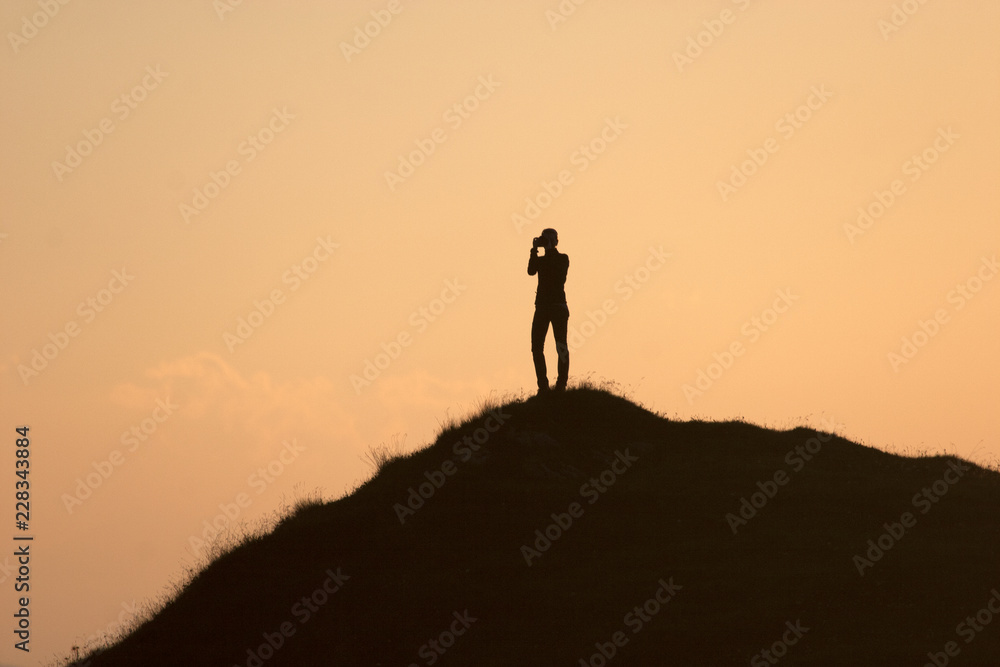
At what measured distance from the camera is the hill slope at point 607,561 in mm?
16406

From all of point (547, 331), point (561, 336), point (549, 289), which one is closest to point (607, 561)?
point (561, 336)

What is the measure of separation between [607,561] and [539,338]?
6.59m

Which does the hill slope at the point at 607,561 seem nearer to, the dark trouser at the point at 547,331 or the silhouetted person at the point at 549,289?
the dark trouser at the point at 547,331

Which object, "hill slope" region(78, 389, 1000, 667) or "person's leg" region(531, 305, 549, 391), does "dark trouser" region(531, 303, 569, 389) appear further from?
"hill slope" region(78, 389, 1000, 667)

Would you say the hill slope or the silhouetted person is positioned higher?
the silhouetted person

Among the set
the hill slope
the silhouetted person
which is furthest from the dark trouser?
the hill slope

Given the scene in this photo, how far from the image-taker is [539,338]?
79.8 ft

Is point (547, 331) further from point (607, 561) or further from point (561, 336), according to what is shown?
point (607, 561)

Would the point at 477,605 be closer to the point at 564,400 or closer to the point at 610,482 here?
the point at 610,482

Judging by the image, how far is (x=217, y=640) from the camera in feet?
60.5

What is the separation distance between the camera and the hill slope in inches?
646

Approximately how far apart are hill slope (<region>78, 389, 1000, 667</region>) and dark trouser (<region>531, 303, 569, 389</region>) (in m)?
0.76

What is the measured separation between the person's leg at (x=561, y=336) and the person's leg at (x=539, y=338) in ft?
0.71

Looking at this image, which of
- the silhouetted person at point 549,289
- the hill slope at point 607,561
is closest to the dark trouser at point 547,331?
the silhouetted person at point 549,289
